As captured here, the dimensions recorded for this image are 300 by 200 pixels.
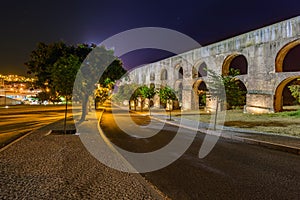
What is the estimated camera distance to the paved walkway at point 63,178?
419 cm

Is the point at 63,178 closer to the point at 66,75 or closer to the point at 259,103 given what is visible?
the point at 66,75

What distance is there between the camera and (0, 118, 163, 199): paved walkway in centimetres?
419

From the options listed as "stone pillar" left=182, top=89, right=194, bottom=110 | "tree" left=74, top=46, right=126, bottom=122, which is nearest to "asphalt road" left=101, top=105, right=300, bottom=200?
"tree" left=74, top=46, right=126, bottom=122

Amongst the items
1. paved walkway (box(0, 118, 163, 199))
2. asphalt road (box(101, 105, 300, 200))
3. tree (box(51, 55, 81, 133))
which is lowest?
asphalt road (box(101, 105, 300, 200))

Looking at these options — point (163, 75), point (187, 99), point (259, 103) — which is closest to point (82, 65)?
point (259, 103)

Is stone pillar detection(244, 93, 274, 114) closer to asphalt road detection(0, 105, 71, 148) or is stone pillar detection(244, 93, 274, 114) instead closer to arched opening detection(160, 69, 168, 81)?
asphalt road detection(0, 105, 71, 148)

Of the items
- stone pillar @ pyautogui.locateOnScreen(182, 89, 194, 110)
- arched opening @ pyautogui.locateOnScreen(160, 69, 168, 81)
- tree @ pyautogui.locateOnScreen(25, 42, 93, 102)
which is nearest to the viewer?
tree @ pyautogui.locateOnScreen(25, 42, 93, 102)

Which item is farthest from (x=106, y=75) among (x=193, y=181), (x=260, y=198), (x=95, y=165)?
(x=260, y=198)

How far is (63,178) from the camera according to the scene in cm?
502

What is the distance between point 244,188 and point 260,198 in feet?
1.65

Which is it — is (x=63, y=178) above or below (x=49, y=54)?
below

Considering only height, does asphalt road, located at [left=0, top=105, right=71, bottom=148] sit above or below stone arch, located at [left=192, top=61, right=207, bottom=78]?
below

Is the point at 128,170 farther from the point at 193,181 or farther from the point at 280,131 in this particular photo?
the point at 280,131

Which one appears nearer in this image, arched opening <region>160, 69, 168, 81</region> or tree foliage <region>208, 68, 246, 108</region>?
tree foliage <region>208, 68, 246, 108</region>
